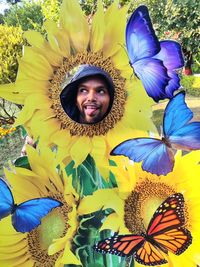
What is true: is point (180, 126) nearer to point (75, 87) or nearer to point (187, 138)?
point (187, 138)

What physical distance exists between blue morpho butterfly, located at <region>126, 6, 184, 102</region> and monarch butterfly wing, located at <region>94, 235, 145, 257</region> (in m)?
0.49

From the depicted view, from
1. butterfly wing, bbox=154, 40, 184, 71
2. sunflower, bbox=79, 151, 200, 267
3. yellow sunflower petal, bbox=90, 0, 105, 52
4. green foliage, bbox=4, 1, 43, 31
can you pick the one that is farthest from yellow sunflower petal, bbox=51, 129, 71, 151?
green foliage, bbox=4, 1, 43, 31

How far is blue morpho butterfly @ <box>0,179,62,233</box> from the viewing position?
148 centimetres

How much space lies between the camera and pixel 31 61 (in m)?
1.41

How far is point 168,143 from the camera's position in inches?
55.2

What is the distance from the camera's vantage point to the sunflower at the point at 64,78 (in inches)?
53.9

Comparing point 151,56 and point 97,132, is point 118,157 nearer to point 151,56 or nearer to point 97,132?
point 97,132

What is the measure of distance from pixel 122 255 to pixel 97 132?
446 mm

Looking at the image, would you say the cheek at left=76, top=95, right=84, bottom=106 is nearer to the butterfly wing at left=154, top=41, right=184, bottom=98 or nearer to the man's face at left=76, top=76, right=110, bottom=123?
the man's face at left=76, top=76, right=110, bottom=123

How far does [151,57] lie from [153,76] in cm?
6

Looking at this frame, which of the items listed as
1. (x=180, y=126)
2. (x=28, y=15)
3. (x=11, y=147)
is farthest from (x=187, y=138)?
(x=11, y=147)

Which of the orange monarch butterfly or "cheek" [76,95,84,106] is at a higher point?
"cheek" [76,95,84,106]

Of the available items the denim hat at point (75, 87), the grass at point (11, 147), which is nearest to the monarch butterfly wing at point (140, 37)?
the denim hat at point (75, 87)

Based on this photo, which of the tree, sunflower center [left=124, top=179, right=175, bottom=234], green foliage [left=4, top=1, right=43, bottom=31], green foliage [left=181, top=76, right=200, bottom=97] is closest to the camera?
sunflower center [left=124, top=179, right=175, bottom=234]
